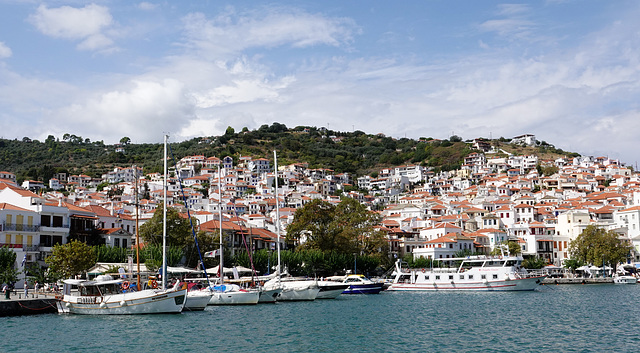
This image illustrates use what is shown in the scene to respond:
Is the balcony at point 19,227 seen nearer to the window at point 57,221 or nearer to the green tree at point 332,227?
the window at point 57,221

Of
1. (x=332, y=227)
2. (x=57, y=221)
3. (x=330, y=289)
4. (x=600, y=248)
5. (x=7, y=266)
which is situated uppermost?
(x=57, y=221)

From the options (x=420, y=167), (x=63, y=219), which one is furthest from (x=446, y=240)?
(x=420, y=167)

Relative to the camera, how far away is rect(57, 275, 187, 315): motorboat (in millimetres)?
37531

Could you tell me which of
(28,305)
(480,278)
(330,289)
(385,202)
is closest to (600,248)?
(480,278)

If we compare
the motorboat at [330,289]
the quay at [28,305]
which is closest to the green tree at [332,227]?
the motorboat at [330,289]

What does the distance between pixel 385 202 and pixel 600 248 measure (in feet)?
280

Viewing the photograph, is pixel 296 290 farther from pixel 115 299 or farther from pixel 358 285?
pixel 115 299

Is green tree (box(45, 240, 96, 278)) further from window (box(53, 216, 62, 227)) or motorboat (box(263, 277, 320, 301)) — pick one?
motorboat (box(263, 277, 320, 301))

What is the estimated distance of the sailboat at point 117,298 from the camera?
123ft

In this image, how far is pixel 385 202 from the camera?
171 meters

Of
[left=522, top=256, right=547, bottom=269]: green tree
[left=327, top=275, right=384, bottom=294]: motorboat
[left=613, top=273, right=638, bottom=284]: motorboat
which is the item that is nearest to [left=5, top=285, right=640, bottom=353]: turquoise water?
[left=327, top=275, right=384, bottom=294]: motorboat

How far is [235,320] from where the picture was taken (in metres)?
37.7

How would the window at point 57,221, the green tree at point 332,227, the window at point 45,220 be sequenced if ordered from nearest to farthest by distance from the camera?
A: the window at point 45,220, the window at point 57,221, the green tree at point 332,227

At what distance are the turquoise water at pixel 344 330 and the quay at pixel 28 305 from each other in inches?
36.6
